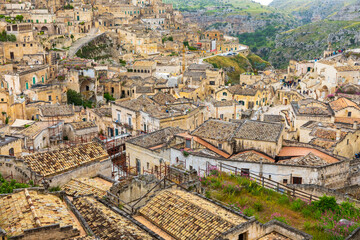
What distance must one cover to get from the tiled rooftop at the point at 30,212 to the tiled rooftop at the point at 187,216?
10.6ft

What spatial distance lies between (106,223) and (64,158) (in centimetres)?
1011

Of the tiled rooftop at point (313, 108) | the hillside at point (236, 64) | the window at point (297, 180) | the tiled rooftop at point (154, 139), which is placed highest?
the hillside at point (236, 64)

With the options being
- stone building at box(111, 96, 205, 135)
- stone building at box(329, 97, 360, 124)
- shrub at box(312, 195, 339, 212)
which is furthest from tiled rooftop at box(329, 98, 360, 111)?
shrub at box(312, 195, 339, 212)

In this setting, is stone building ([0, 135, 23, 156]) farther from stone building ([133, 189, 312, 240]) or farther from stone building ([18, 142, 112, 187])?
stone building ([133, 189, 312, 240])

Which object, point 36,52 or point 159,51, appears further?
point 159,51

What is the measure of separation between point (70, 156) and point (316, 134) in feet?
67.2

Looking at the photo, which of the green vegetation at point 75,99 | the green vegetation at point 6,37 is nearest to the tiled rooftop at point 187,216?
the green vegetation at point 75,99

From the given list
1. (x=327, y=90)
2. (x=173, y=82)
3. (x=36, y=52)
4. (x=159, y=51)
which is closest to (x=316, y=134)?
(x=327, y=90)

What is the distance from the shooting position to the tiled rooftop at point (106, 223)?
44.9 ft

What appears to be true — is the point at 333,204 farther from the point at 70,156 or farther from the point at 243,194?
the point at 70,156

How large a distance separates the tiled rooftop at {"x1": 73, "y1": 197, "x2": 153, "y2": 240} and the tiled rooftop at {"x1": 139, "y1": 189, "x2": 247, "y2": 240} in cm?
110

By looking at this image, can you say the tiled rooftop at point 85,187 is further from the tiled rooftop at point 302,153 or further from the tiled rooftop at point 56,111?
the tiled rooftop at point 56,111

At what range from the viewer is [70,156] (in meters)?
23.8

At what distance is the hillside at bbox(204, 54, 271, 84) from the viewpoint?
97.7m
